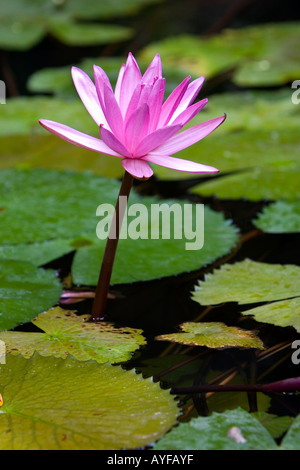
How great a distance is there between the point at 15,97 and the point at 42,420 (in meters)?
2.28

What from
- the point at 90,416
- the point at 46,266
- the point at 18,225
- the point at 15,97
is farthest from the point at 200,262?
the point at 15,97

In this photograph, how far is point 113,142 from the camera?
890 mm

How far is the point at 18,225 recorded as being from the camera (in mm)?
1465

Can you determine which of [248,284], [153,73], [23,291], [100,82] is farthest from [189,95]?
[23,291]

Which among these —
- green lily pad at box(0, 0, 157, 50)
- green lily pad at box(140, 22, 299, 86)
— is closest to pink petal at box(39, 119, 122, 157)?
green lily pad at box(140, 22, 299, 86)

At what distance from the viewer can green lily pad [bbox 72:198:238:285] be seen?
1.29m

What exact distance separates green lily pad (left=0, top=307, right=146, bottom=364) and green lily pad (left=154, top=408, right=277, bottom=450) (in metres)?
0.21

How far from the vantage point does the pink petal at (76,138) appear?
0.91 meters

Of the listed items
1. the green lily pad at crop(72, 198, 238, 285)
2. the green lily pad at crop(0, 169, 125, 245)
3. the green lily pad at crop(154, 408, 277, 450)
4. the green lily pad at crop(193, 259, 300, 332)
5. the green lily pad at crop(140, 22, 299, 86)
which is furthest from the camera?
the green lily pad at crop(140, 22, 299, 86)

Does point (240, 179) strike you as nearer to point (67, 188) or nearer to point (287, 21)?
point (67, 188)

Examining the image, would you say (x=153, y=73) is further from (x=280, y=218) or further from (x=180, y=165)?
(x=280, y=218)

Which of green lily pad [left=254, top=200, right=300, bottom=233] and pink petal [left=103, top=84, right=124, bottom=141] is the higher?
pink petal [left=103, top=84, right=124, bottom=141]

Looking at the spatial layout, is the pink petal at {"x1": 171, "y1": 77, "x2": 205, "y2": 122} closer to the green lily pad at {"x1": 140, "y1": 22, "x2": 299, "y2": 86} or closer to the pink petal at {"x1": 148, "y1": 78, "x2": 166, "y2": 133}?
the pink petal at {"x1": 148, "y1": 78, "x2": 166, "y2": 133}

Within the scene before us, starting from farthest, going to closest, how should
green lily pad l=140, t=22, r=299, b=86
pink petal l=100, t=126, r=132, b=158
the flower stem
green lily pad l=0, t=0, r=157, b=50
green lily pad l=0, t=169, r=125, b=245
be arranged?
green lily pad l=0, t=0, r=157, b=50 < green lily pad l=140, t=22, r=299, b=86 < green lily pad l=0, t=169, r=125, b=245 < the flower stem < pink petal l=100, t=126, r=132, b=158
